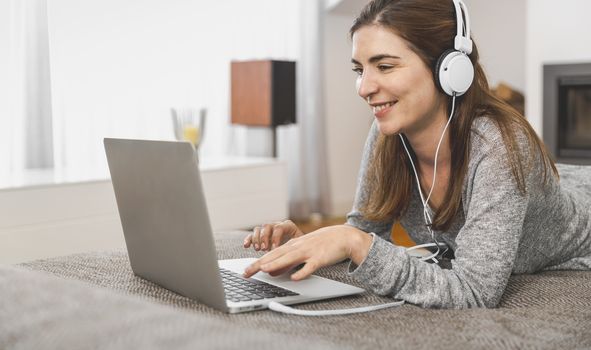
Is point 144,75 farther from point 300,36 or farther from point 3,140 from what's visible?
point 300,36

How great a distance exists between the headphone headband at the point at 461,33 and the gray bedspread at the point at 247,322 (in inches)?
18.1

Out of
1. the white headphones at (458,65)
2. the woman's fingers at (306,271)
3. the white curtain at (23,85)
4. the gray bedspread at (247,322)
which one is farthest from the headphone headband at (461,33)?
the white curtain at (23,85)

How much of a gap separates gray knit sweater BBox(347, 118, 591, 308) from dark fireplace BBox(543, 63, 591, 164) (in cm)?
343

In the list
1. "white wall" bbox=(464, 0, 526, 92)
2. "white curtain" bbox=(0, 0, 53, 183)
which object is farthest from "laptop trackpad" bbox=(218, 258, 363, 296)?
"white wall" bbox=(464, 0, 526, 92)

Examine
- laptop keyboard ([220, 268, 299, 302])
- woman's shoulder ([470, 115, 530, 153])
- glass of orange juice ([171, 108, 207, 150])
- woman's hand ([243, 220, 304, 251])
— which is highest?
woman's shoulder ([470, 115, 530, 153])

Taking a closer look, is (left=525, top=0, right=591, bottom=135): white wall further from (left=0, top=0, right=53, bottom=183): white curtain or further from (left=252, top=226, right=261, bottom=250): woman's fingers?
(left=252, top=226, right=261, bottom=250): woman's fingers

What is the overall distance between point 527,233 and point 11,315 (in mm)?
1033

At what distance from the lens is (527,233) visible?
61.3 inches

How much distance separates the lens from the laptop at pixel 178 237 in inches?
41.1

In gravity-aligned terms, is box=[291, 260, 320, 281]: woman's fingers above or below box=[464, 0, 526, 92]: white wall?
below

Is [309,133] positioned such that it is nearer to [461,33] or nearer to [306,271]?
[461,33]

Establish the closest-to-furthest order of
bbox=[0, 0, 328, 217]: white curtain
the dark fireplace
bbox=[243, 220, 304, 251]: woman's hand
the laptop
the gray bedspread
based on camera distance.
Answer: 1. the gray bedspread
2. the laptop
3. bbox=[243, 220, 304, 251]: woman's hand
4. bbox=[0, 0, 328, 217]: white curtain
5. the dark fireplace

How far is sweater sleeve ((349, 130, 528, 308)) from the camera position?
4.00 ft

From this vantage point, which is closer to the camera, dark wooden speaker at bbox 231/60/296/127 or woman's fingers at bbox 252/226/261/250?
woman's fingers at bbox 252/226/261/250
